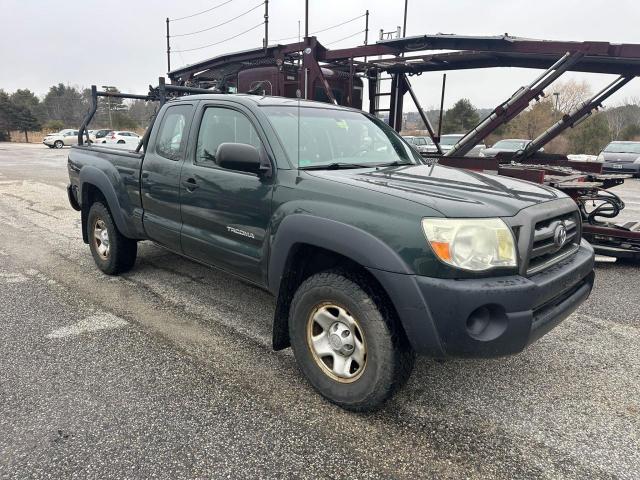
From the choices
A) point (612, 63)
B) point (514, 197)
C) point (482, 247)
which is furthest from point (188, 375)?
point (612, 63)

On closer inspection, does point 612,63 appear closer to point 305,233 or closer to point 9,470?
point 305,233

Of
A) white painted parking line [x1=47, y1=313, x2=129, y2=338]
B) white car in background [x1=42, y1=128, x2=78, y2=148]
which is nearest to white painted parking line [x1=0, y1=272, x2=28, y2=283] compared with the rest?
white painted parking line [x1=47, y1=313, x2=129, y2=338]

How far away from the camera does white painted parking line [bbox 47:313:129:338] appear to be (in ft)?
12.3

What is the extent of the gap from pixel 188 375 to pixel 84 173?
3.06m

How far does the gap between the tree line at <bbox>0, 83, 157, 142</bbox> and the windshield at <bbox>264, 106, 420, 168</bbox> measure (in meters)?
43.7

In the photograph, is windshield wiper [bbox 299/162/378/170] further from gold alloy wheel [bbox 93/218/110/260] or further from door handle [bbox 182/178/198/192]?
gold alloy wheel [bbox 93/218/110/260]

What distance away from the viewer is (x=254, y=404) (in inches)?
111

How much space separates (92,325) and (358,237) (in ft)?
8.36

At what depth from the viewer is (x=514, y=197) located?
2.71 m

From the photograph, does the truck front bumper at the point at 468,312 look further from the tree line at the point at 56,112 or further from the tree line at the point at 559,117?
the tree line at the point at 56,112

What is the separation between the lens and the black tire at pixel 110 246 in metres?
4.93

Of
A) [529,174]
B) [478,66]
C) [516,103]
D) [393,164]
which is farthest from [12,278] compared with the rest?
[478,66]

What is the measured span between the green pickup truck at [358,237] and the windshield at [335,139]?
0.04 feet

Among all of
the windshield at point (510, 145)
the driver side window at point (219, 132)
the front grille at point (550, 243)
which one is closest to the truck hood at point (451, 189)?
the front grille at point (550, 243)
